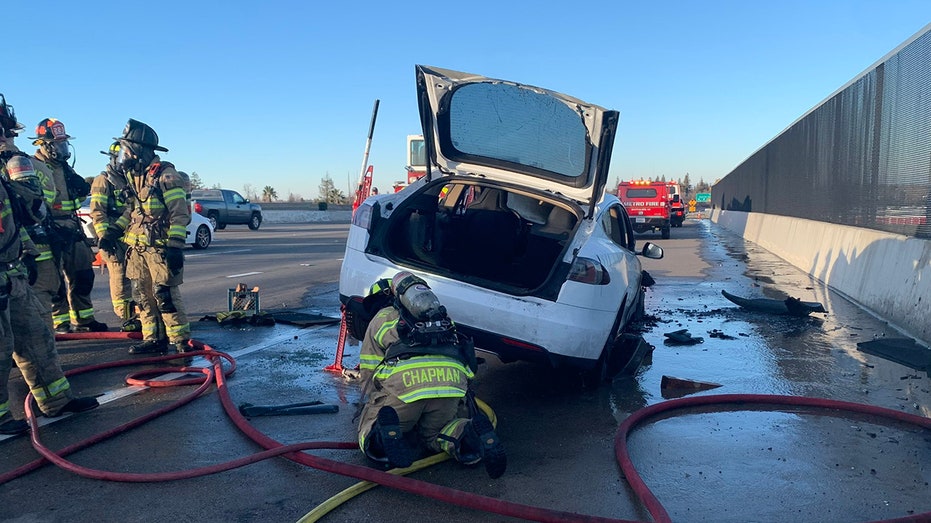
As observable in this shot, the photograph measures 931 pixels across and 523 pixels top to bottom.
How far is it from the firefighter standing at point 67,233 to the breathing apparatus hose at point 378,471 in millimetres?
1887

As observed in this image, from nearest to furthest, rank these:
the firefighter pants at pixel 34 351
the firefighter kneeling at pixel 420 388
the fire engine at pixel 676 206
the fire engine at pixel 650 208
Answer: the firefighter kneeling at pixel 420 388
the firefighter pants at pixel 34 351
the fire engine at pixel 650 208
the fire engine at pixel 676 206

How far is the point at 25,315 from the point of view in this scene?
14.4 feet

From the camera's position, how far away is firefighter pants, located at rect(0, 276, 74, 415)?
4348 millimetres

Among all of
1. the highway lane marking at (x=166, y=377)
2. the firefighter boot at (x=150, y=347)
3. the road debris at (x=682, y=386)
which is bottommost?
the road debris at (x=682, y=386)

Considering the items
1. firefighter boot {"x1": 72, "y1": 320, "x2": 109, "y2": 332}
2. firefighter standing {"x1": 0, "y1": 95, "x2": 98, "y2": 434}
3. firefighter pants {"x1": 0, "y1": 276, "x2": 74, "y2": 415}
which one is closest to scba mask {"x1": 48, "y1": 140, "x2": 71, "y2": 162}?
firefighter boot {"x1": 72, "y1": 320, "x2": 109, "y2": 332}

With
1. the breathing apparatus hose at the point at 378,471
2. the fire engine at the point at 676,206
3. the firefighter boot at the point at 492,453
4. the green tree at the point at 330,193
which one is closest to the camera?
the breathing apparatus hose at the point at 378,471

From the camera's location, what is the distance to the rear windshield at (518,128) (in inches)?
209

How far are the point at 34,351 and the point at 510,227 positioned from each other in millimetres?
3561

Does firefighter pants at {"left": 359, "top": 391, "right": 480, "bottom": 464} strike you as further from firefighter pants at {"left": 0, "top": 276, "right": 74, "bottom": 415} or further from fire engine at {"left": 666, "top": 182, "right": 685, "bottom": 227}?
fire engine at {"left": 666, "top": 182, "right": 685, "bottom": 227}

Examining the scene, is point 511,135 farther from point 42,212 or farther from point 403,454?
point 42,212

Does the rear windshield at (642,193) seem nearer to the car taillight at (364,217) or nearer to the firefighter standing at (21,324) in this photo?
the car taillight at (364,217)

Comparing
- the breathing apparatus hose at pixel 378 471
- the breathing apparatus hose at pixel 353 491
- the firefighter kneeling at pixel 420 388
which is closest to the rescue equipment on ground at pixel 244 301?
the breathing apparatus hose at pixel 378 471

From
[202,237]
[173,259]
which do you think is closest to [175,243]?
[173,259]

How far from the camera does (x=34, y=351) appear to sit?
14.5 feet
